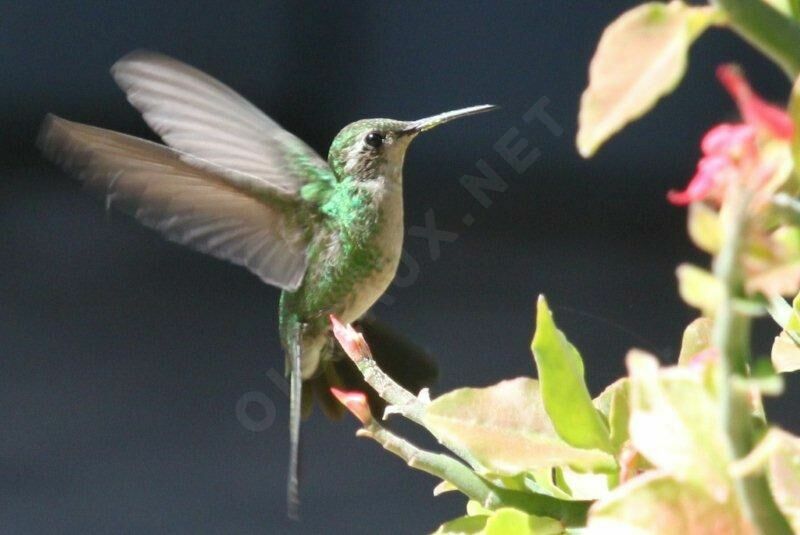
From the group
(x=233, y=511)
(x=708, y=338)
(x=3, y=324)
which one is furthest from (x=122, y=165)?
(x=3, y=324)

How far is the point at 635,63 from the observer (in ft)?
0.96

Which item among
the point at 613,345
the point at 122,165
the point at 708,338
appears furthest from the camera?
the point at 613,345

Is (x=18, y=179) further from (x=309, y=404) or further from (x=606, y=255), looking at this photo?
(x=309, y=404)

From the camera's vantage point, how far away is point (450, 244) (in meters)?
4.29

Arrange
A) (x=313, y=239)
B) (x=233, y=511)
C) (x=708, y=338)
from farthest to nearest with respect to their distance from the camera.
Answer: (x=233, y=511) < (x=313, y=239) < (x=708, y=338)

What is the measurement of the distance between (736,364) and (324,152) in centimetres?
395

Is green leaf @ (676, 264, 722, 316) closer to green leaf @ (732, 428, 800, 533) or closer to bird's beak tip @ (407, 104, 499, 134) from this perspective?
green leaf @ (732, 428, 800, 533)

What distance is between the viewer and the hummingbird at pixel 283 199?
1.08 m

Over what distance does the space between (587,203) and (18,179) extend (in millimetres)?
2152

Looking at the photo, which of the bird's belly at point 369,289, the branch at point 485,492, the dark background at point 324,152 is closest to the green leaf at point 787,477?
the branch at point 485,492

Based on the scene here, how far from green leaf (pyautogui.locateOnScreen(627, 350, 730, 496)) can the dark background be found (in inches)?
132

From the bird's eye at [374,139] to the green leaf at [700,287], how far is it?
37.7 inches

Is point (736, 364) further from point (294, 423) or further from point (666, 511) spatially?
point (294, 423)

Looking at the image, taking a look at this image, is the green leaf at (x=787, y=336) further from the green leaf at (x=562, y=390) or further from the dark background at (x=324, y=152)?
the dark background at (x=324, y=152)
